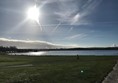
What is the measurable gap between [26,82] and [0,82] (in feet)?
8.71

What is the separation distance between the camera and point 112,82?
68.9ft

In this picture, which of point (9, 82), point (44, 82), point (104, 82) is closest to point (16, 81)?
point (9, 82)

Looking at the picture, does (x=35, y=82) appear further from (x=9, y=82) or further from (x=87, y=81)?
(x=87, y=81)

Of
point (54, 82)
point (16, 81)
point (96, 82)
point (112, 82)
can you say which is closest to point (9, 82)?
point (16, 81)

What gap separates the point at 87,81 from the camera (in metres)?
22.3

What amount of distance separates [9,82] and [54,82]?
174 inches

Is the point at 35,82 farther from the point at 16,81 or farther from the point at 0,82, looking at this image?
the point at 0,82

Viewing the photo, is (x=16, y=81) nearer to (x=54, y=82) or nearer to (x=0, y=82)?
(x=0, y=82)

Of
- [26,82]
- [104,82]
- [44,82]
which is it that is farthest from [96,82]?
[26,82]

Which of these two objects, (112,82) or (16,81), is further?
(16,81)

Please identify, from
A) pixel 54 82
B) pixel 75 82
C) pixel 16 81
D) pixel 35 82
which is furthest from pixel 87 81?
pixel 16 81

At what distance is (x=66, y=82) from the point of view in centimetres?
2162

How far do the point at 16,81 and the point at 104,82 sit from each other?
28.4 feet

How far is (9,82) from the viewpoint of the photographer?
859 inches
